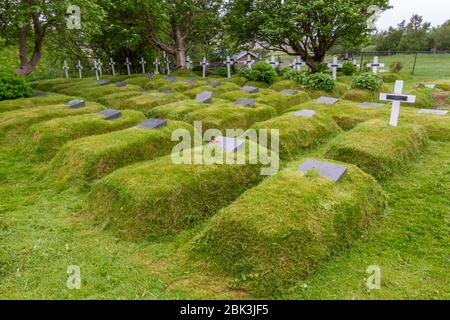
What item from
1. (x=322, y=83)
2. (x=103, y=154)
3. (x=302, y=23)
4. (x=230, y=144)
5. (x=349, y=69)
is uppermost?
(x=302, y=23)

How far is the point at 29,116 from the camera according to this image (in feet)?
25.5

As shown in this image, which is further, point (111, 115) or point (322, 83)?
point (322, 83)

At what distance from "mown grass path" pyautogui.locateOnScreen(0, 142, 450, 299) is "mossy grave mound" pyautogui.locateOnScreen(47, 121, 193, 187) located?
722mm

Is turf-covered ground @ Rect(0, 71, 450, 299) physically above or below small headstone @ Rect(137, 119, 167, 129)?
below

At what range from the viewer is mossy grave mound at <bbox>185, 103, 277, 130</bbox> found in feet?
24.8

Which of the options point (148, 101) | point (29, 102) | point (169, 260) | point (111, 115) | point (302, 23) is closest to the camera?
point (169, 260)

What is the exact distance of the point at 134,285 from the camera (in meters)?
2.95

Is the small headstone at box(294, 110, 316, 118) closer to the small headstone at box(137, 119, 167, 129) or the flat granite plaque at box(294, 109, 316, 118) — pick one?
the flat granite plaque at box(294, 109, 316, 118)

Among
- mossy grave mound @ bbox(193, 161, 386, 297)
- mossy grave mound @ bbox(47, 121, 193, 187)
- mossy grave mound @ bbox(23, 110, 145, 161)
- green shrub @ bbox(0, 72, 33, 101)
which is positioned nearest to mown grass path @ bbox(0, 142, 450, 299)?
mossy grave mound @ bbox(193, 161, 386, 297)

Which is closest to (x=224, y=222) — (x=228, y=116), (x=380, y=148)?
(x=380, y=148)

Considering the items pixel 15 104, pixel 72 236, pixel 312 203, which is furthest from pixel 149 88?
pixel 312 203

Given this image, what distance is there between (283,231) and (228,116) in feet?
16.5

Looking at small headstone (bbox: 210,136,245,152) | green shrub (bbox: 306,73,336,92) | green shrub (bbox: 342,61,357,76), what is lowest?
small headstone (bbox: 210,136,245,152)

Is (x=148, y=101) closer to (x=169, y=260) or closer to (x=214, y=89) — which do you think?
(x=214, y=89)
